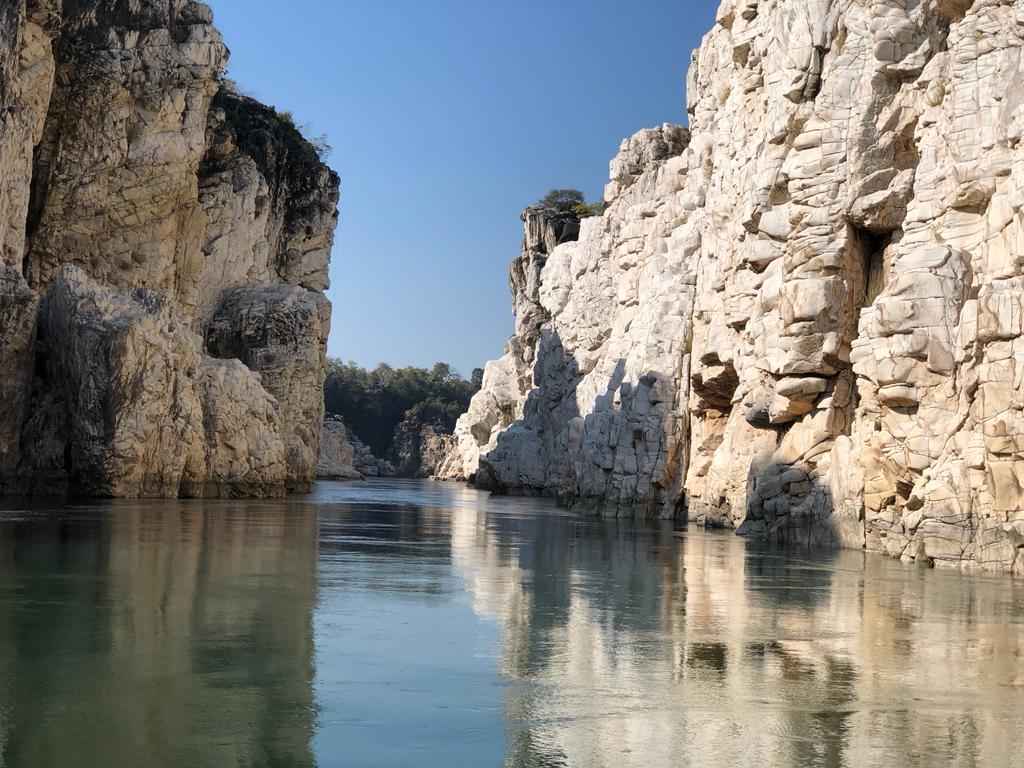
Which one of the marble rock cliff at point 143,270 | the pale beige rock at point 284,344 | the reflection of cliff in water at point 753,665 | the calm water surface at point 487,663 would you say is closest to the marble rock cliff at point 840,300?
the reflection of cliff in water at point 753,665

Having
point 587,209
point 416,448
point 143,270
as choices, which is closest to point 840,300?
point 143,270

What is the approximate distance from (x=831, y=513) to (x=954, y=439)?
5.39m

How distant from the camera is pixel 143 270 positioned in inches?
1757

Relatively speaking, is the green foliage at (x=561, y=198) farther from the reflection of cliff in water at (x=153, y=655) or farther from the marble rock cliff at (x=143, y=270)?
the reflection of cliff in water at (x=153, y=655)

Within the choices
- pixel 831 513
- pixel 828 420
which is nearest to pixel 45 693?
pixel 831 513

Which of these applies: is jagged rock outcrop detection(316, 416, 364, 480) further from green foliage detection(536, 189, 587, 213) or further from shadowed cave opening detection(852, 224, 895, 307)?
shadowed cave opening detection(852, 224, 895, 307)

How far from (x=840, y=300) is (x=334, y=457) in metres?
74.7

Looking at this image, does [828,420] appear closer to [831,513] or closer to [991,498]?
[831,513]

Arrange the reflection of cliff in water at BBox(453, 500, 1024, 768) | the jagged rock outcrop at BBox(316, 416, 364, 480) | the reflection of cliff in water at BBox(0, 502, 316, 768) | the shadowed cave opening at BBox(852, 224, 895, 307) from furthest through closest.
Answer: the jagged rock outcrop at BBox(316, 416, 364, 480) < the shadowed cave opening at BBox(852, 224, 895, 307) < the reflection of cliff in water at BBox(453, 500, 1024, 768) < the reflection of cliff in water at BBox(0, 502, 316, 768)

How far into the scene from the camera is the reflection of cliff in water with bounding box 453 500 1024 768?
680 centimetres

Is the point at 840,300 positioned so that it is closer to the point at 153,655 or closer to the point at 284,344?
the point at 153,655

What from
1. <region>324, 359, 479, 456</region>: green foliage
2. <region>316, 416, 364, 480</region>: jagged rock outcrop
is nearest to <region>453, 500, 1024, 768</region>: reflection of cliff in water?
<region>316, 416, 364, 480</region>: jagged rock outcrop

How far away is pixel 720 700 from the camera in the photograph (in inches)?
314

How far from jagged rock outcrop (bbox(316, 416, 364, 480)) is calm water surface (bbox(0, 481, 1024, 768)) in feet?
246
